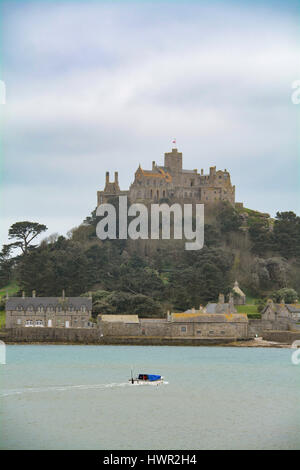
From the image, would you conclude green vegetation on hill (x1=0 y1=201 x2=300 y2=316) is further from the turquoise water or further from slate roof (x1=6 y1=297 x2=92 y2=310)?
the turquoise water

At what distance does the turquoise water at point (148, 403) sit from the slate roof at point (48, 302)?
41.5 feet

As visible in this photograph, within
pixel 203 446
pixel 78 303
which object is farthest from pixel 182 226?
pixel 203 446

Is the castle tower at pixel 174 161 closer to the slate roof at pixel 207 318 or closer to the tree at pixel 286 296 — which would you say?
the tree at pixel 286 296

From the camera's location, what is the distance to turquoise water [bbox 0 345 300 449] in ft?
74.0

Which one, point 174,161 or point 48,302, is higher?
point 174,161

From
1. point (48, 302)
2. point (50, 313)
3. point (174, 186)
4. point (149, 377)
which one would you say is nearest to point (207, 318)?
point (50, 313)

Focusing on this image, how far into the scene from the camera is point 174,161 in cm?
8144

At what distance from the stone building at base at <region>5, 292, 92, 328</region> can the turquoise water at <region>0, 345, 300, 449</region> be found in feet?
39.3

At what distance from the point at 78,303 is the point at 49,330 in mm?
4172

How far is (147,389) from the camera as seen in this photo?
31984 mm

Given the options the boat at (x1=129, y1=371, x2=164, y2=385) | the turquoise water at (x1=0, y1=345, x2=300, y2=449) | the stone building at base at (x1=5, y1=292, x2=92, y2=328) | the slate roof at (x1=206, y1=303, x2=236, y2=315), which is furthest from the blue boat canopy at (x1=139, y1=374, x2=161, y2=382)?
the slate roof at (x1=206, y1=303, x2=236, y2=315)

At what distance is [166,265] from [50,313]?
1590cm

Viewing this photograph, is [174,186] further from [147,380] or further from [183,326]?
[147,380]

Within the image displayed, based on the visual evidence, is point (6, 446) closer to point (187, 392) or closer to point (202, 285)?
point (187, 392)
